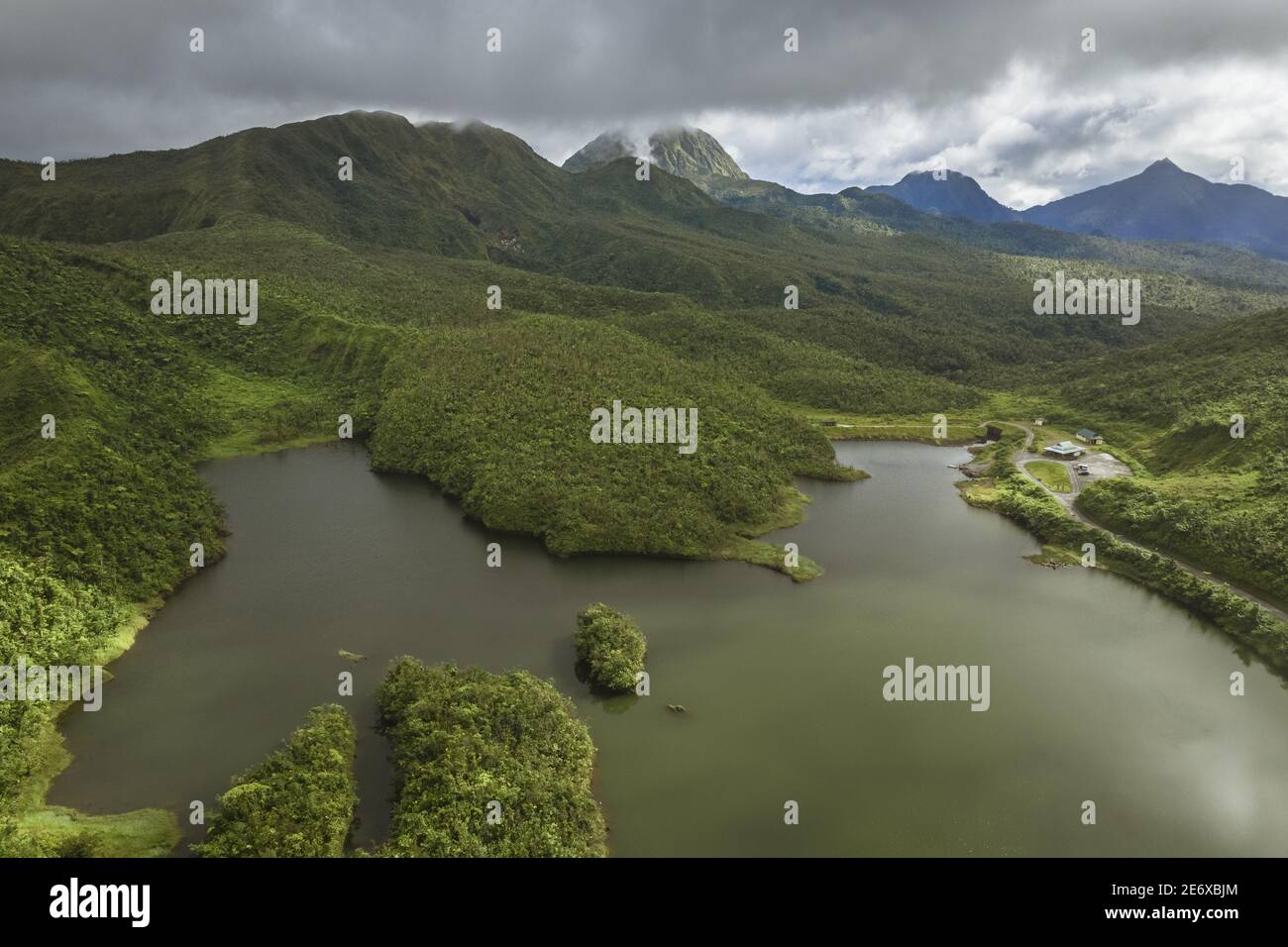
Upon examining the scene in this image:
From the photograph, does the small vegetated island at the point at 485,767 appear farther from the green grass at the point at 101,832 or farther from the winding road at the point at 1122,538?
the winding road at the point at 1122,538

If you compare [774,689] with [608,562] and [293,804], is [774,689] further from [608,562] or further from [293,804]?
[293,804]

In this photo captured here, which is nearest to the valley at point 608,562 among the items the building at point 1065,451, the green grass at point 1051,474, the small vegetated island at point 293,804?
the small vegetated island at point 293,804

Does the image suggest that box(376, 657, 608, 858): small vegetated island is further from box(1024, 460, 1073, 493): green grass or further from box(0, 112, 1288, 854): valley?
box(1024, 460, 1073, 493): green grass

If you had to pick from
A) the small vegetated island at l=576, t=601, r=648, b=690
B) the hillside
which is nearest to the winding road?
the hillside

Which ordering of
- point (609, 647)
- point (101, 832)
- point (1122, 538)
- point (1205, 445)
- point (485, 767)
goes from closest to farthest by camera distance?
point (101, 832) → point (485, 767) → point (609, 647) → point (1122, 538) → point (1205, 445)

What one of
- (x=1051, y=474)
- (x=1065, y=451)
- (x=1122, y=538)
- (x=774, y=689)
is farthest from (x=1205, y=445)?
(x=774, y=689)

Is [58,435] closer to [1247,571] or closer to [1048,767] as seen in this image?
[1048,767]
